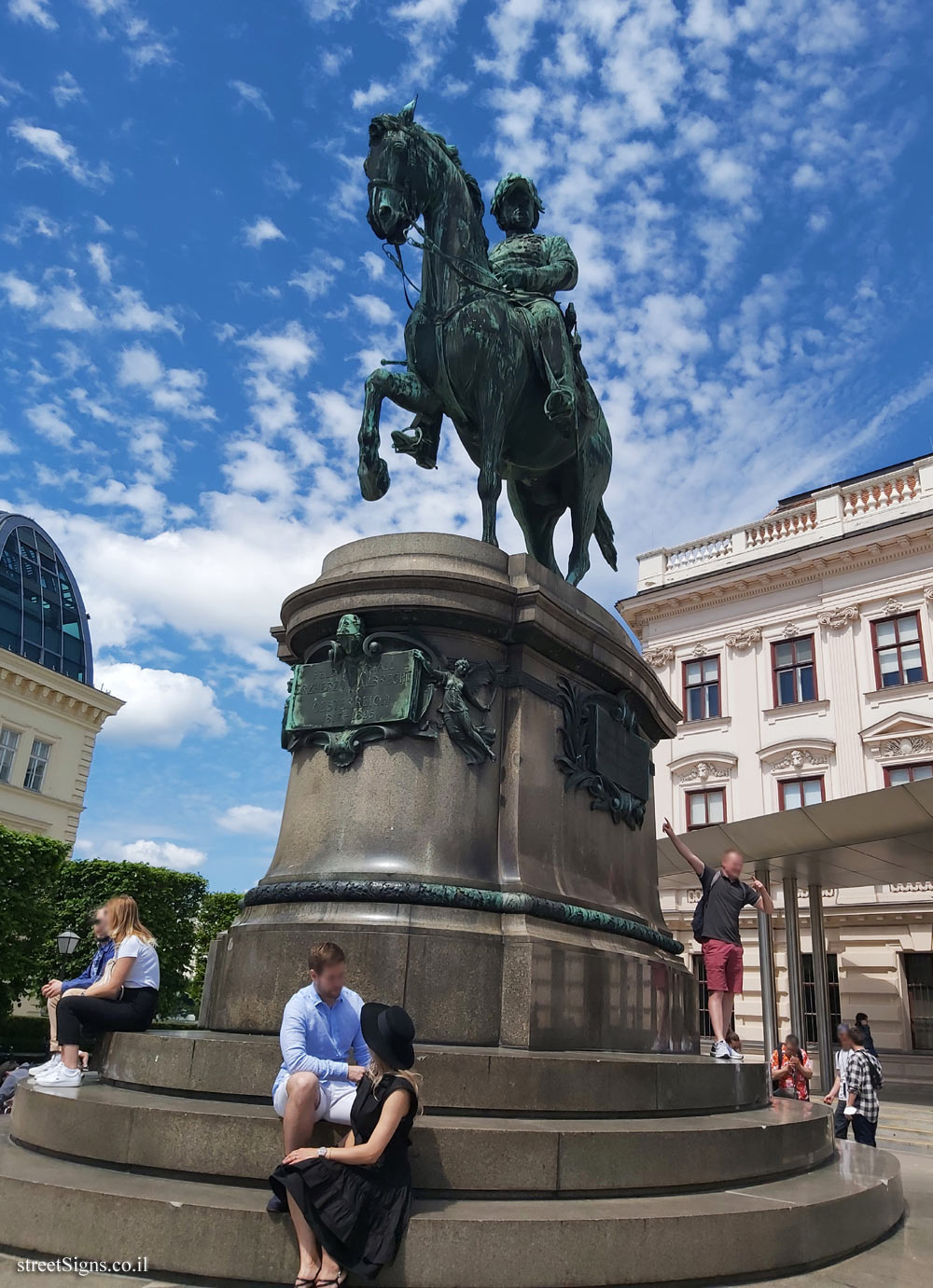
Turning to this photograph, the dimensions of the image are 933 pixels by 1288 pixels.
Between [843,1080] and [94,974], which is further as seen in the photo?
[843,1080]

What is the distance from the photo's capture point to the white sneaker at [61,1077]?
17.6 feet

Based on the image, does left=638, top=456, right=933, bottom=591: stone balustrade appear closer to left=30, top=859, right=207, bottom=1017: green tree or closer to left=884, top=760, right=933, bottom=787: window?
left=884, top=760, right=933, bottom=787: window

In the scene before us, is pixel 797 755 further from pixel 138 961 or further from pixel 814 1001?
pixel 138 961

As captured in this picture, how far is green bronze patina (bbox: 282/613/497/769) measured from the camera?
6723 mm

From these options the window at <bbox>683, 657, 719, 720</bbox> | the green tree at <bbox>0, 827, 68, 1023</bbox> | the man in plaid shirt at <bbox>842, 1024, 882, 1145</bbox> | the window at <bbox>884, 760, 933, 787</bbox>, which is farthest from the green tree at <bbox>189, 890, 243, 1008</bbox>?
the man in plaid shirt at <bbox>842, 1024, 882, 1145</bbox>

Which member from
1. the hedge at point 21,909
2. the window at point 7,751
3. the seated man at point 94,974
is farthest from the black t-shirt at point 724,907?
the window at point 7,751

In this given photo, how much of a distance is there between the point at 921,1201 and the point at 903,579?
26.8 metres

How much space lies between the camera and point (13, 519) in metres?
53.4

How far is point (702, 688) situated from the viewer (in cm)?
3428

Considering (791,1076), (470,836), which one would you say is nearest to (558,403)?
(470,836)

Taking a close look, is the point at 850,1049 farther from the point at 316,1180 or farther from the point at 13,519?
the point at 13,519

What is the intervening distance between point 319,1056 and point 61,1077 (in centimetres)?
182

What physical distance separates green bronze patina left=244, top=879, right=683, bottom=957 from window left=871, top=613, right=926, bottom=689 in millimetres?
26155

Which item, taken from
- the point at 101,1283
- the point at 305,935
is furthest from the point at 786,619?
the point at 101,1283
